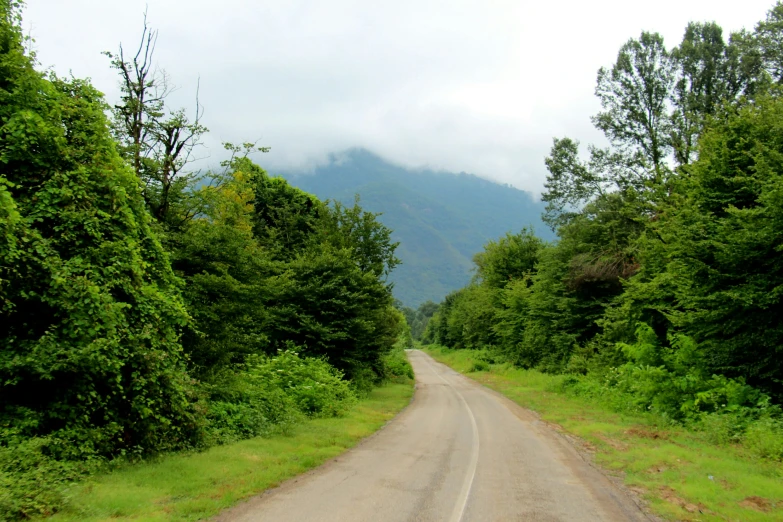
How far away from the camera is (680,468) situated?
9.86 meters

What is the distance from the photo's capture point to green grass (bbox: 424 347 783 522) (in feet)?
24.6

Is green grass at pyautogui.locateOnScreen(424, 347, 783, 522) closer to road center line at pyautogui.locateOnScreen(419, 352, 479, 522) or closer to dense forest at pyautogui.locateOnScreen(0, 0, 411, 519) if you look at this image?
road center line at pyautogui.locateOnScreen(419, 352, 479, 522)

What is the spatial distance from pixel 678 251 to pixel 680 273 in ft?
2.37

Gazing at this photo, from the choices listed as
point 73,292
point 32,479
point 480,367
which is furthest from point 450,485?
point 480,367

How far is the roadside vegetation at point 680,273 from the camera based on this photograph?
12577mm

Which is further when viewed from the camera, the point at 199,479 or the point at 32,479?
the point at 199,479

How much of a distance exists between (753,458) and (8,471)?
43.0 feet

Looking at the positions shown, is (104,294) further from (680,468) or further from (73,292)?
(680,468)

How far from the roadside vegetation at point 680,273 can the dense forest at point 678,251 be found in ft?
0.22

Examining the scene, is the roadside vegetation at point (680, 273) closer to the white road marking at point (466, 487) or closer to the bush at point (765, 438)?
the bush at point (765, 438)

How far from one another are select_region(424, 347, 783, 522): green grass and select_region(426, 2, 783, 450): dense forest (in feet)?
3.91

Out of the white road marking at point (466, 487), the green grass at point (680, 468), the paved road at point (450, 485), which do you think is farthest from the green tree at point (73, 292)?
the green grass at point (680, 468)

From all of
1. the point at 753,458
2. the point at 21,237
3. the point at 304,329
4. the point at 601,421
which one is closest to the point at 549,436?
the point at 601,421

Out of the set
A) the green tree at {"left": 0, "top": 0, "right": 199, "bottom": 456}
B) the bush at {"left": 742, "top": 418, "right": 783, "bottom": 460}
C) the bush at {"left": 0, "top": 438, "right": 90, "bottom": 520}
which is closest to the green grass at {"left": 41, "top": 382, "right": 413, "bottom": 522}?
the bush at {"left": 0, "top": 438, "right": 90, "bottom": 520}
